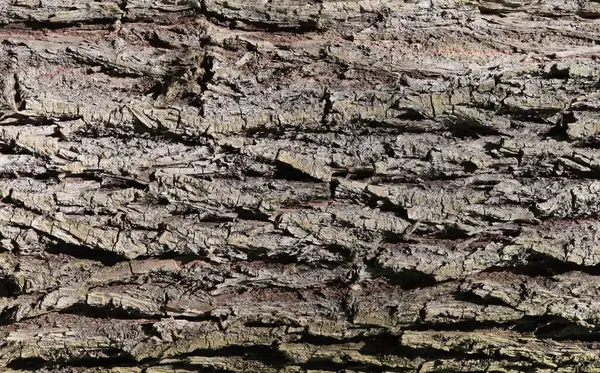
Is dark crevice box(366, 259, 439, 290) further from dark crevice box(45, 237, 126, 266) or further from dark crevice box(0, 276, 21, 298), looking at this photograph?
dark crevice box(0, 276, 21, 298)

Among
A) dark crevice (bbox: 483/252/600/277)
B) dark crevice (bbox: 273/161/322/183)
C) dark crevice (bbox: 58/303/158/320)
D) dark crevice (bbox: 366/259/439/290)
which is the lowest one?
dark crevice (bbox: 58/303/158/320)

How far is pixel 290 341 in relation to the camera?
2240 millimetres

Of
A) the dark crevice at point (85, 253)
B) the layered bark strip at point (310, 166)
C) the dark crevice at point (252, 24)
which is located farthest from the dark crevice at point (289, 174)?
the dark crevice at point (85, 253)

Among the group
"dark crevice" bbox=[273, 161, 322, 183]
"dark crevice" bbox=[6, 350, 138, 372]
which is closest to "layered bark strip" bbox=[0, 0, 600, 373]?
"dark crevice" bbox=[273, 161, 322, 183]

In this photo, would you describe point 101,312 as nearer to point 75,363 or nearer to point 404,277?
point 75,363

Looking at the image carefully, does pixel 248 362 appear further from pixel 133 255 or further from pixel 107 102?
pixel 107 102

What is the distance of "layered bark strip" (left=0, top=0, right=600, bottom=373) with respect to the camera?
2.09 meters

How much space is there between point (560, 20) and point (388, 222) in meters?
1.02

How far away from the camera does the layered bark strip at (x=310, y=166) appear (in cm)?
209

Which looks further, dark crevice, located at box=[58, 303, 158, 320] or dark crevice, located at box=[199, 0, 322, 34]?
dark crevice, located at box=[58, 303, 158, 320]

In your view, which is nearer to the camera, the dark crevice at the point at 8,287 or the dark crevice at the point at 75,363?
the dark crevice at the point at 8,287

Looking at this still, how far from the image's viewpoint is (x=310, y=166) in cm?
211

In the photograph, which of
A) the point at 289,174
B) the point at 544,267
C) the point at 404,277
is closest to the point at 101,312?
the point at 289,174

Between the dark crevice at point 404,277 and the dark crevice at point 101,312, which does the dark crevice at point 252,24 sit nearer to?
the dark crevice at point 404,277
